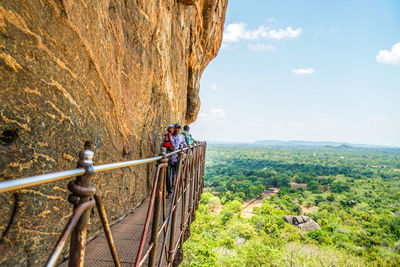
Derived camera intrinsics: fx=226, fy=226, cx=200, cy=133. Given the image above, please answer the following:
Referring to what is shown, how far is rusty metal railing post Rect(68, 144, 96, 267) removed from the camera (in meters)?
1.04

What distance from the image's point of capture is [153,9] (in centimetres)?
575

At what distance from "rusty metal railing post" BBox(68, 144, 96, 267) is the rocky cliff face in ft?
5.07

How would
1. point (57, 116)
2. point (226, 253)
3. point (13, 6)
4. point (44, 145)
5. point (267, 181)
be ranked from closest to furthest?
point (13, 6) → point (44, 145) → point (57, 116) → point (226, 253) → point (267, 181)

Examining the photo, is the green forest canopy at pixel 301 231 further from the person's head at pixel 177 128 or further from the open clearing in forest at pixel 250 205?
the person's head at pixel 177 128

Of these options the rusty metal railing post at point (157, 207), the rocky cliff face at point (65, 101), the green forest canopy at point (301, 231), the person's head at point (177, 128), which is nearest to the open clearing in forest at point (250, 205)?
the green forest canopy at point (301, 231)

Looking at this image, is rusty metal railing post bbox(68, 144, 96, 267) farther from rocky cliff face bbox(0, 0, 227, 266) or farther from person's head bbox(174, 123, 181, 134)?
person's head bbox(174, 123, 181, 134)

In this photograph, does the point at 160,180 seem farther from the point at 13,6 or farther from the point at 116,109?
the point at 116,109

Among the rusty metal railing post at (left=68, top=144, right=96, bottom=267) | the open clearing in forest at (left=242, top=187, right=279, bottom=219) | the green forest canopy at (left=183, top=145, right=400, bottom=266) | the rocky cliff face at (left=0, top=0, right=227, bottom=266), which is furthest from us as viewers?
the open clearing in forest at (left=242, top=187, right=279, bottom=219)

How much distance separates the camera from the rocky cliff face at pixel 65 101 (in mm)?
2162

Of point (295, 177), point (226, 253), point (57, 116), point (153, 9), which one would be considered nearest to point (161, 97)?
point (153, 9)

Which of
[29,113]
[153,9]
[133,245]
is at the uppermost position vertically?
[153,9]

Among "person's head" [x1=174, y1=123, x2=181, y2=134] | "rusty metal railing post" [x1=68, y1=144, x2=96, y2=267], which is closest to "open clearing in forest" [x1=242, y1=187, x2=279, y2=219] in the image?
"person's head" [x1=174, y1=123, x2=181, y2=134]

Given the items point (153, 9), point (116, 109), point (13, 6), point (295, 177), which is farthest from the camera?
point (295, 177)

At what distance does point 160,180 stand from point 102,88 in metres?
2.31
